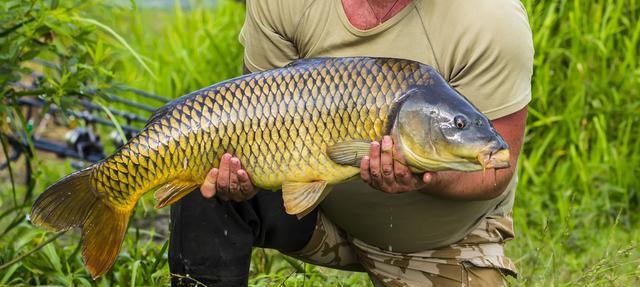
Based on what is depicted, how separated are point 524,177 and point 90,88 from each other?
2.26 meters

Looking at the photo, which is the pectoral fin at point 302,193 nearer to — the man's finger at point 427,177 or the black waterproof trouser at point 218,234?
the man's finger at point 427,177

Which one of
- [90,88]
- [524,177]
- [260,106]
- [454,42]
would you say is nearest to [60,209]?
[260,106]

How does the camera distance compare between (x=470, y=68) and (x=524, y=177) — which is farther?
→ (x=524, y=177)

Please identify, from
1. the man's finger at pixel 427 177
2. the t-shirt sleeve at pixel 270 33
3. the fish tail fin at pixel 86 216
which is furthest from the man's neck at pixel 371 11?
the fish tail fin at pixel 86 216

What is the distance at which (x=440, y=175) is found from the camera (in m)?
2.89

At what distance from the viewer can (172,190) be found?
278 cm

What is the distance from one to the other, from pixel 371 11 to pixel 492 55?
0.35m

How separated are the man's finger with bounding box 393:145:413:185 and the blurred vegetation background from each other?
74 centimetres

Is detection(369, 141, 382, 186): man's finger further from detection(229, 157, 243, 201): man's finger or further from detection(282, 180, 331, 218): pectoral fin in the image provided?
detection(229, 157, 243, 201): man's finger

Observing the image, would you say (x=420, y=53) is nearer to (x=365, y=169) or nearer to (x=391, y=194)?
(x=391, y=194)

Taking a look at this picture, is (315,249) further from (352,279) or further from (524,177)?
(524,177)

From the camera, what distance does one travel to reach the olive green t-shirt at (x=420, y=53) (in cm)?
295

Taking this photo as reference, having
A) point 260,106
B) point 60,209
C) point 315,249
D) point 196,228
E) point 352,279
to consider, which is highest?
point 260,106

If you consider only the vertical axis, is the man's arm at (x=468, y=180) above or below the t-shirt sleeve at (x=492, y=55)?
below
